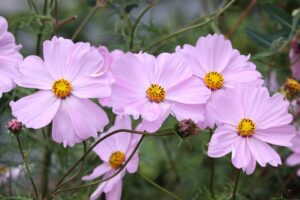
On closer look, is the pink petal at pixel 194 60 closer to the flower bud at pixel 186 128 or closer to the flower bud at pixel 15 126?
the flower bud at pixel 186 128

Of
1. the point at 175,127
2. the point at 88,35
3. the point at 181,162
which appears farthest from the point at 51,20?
the point at 88,35

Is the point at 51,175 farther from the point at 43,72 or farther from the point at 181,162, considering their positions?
the point at 43,72

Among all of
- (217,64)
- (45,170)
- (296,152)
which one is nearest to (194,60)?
(217,64)

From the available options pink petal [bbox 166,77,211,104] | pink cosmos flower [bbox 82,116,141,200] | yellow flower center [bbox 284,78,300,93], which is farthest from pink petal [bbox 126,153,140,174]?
yellow flower center [bbox 284,78,300,93]

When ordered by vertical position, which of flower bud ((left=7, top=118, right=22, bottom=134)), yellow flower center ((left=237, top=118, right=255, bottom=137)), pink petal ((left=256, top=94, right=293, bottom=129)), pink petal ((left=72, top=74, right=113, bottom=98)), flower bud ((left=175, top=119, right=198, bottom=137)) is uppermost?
pink petal ((left=256, top=94, right=293, bottom=129))

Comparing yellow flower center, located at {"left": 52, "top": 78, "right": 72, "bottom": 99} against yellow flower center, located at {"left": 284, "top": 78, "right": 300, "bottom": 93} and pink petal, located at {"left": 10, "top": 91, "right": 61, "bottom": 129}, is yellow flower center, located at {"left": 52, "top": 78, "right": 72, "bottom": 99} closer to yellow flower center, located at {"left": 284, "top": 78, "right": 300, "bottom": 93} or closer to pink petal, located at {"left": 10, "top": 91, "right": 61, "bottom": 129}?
pink petal, located at {"left": 10, "top": 91, "right": 61, "bottom": 129}

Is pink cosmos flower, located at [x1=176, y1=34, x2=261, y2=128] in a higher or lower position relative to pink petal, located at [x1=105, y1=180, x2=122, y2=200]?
higher

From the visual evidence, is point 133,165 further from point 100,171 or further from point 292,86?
point 292,86

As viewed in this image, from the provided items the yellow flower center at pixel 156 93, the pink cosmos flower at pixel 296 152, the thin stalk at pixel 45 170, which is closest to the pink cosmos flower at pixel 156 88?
the yellow flower center at pixel 156 93
